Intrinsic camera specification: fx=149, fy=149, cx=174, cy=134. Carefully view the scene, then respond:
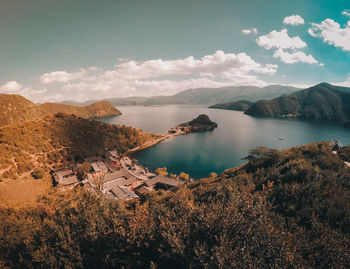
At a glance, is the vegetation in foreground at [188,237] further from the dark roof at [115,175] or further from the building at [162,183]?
the building at [162,183]

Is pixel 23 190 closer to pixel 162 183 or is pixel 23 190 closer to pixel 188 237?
pixel 162 183

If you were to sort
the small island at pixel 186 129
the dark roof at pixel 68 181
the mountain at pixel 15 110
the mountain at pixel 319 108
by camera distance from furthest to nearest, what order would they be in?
the mountain at pixel 319 108, the mountain at pixel 15 110, the small island at pixel 186 129, the dark roof at pixel 68 181

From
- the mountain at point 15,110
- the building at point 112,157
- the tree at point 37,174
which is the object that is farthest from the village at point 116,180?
the mountain at point 15,110

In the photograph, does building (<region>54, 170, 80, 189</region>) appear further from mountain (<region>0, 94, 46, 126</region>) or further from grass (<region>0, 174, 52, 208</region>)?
mountain (<region>0, 94, 46, 126</region>)

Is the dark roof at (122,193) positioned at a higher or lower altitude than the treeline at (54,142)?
lower

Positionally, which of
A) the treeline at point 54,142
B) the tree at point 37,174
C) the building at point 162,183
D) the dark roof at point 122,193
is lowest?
the building at point 162,183
